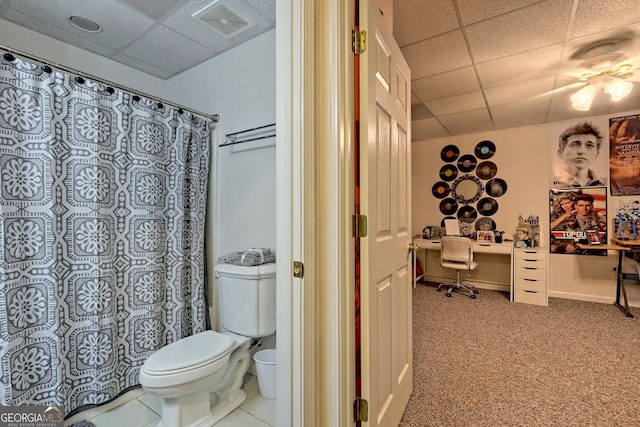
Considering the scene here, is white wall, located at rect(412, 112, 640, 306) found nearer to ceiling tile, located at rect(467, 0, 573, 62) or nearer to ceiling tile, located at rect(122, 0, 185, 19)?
ceiling tile, located at rect(467, 0, 573, 62)

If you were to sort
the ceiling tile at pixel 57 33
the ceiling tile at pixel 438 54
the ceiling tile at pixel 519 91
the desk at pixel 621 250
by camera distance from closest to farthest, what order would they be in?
the ceiling tile at pixel 57 33
the ceiling tile at pixel 438 54
the ceiling tile at pixel 519 91
the desk at pixel 621 250

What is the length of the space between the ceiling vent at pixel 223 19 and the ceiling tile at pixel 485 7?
4.51ft

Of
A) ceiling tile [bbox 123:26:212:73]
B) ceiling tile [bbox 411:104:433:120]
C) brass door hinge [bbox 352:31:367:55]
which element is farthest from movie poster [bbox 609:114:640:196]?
ceiling tile [bbox 123:26:212:73]

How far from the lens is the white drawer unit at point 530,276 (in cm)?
360

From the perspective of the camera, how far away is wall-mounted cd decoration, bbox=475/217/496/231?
432cm

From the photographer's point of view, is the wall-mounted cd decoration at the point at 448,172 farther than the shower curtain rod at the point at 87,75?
Yes

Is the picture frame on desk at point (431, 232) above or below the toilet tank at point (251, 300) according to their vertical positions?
above

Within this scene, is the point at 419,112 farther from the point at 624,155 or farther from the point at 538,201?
the point at 624,155

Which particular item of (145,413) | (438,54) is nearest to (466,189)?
(438,54)

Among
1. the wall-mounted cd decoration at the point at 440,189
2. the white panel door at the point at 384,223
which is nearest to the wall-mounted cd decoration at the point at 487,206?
the wall-mounted cd decoration at the point at 440,189

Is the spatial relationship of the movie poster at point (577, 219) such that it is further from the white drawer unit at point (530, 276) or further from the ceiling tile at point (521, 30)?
the ceiling tile at point (521, 30)

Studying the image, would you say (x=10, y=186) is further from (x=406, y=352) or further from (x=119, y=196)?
(x=406, y=352)

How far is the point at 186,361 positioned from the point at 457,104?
3.51 meters

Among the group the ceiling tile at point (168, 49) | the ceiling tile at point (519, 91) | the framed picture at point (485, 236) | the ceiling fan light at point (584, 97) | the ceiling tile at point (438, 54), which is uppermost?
the ceiling tile at point (168, 49)
